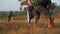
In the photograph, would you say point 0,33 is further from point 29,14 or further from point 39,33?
point 29,14

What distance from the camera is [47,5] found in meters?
10.9

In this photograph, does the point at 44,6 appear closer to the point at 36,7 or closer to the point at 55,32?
the point at 36,7

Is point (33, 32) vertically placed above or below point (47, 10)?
below

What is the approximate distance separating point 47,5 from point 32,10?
0.78m

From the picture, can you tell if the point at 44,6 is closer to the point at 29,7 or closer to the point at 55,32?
the point at 29,7

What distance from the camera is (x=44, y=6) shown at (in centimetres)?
1101

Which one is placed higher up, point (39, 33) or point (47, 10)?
point (47, 10)

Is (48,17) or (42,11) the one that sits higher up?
(42,11)

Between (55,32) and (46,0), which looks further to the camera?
(46,0)

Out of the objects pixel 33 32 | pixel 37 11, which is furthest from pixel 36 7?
pixel 33 32

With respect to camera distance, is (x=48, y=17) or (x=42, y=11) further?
→ (x=42, y=11)

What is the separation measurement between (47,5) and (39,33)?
6.38ft

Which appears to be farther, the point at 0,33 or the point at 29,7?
the point at 29,7

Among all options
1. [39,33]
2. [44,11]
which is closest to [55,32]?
[39,33]
